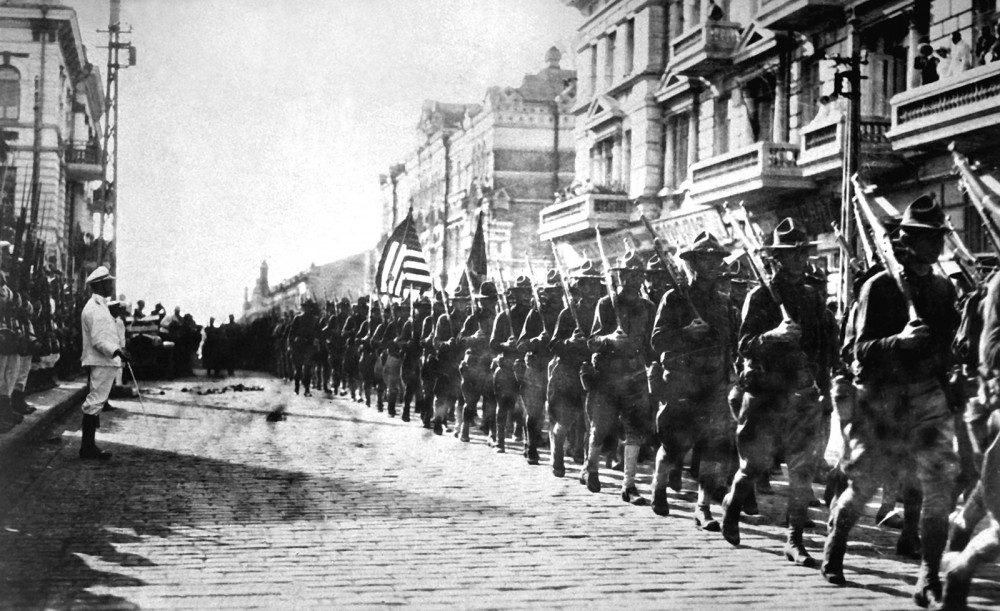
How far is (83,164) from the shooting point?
2891cm

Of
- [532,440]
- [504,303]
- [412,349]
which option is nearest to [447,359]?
[412,349]

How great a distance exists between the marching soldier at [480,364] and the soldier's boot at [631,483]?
4.70 m

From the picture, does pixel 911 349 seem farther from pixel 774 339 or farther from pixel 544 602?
pixel 544 602

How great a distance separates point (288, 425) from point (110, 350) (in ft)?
16.8

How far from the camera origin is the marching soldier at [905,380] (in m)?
6.19

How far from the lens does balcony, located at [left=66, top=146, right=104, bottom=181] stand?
93.4 ft

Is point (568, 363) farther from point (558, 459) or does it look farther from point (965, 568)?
point (965, 568)

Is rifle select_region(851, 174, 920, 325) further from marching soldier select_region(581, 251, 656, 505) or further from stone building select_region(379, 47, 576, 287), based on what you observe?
stone building select_region(379, 47, 576, 287)

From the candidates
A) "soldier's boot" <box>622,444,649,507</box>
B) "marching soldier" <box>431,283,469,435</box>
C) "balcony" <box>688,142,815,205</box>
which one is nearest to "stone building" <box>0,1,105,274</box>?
"marching soldier" <box>431,283,469,435</box>

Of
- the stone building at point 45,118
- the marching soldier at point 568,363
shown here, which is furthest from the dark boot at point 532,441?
the stone building at point 45,118

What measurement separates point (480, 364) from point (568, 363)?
3256mm

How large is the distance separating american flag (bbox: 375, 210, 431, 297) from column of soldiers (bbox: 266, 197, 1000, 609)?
366 inches

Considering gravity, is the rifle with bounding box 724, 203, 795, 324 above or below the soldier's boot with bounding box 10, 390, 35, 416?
above

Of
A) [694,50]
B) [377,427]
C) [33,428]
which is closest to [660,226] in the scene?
[694,50]
